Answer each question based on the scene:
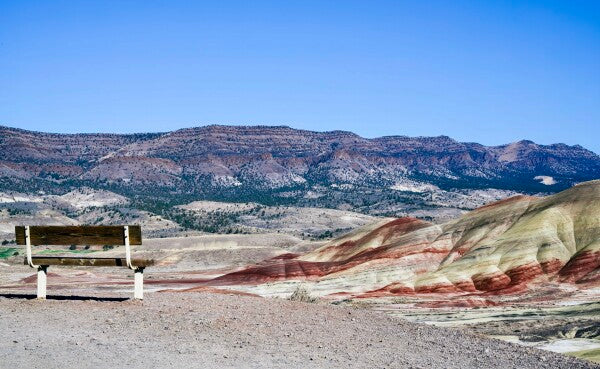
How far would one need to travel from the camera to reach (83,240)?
16312 mm

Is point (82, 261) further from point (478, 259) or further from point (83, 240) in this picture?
point (478, 259)

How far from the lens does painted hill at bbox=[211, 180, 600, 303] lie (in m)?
41.8

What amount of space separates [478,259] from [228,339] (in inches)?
1394

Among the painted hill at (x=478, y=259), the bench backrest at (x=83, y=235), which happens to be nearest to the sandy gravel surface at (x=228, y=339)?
the bench backrest at (x=83, y=235)

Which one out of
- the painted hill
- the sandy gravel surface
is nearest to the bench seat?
the sandy gravel surface

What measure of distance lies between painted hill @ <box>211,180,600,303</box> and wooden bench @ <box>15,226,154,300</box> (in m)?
25.0

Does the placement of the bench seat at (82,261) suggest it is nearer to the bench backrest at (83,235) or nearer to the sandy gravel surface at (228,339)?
the bench backrest at (83,235)

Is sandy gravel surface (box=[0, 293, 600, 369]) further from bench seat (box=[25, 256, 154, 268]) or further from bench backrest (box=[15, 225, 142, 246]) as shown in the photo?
bench backrest (box=[15, 225, 142, 246])

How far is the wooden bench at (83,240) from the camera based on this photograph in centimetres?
1593

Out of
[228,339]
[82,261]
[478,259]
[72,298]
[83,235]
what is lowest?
[478,259]

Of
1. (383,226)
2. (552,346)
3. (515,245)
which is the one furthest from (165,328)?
(383,226)

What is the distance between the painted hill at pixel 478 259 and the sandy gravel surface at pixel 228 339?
2482cm

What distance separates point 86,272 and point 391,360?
218ft

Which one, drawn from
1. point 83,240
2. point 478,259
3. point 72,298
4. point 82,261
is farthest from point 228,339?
point 478,259
